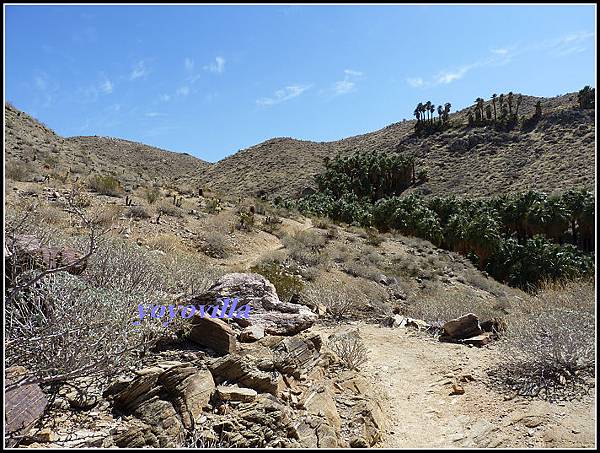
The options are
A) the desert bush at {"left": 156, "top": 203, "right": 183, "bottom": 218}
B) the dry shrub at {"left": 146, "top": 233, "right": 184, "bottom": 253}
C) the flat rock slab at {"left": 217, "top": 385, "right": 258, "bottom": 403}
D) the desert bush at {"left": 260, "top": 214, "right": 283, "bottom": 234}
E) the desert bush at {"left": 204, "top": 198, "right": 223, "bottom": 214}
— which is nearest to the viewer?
the flat rock slab at {"left": 217, "top": 385, "right": 258, "bottom": 403}

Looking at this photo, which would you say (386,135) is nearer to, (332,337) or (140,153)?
(140,153)

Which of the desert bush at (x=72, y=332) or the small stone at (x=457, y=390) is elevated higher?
the desert bush at (x=72, y=332)

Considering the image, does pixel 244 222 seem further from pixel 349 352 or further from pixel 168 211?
pixel 349 352

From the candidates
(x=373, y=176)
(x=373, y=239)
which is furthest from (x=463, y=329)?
(x=373, y=176)

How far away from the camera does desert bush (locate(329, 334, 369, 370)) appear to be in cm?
582

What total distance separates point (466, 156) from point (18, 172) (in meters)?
44.8

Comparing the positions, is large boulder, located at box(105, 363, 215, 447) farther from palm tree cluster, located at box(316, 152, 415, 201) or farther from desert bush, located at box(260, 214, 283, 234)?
palm tree cluster, located at box(316, 152, 415, 201)

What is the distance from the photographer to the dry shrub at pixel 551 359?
15.7ft

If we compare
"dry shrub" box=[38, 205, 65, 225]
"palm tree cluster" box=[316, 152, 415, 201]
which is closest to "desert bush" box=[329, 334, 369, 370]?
"dry shrub" box=[38, 205, 65, 225]

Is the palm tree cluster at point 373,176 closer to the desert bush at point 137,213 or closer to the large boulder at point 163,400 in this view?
the desert bush at point 137,213

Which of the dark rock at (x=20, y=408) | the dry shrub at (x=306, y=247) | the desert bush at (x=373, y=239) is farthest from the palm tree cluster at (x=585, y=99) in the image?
the dark rock at (x=20, y=408)

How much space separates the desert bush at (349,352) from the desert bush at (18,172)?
16318mm

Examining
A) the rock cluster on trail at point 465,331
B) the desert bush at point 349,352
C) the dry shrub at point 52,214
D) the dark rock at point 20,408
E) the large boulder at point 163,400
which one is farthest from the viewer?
the dry shrub at point 52,214

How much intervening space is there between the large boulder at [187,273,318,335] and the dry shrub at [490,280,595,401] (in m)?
2.49
